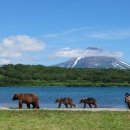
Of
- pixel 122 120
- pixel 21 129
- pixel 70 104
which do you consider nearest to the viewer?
pixel 21 129

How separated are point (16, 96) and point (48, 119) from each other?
39.4ft

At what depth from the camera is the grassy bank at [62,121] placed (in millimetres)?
20625

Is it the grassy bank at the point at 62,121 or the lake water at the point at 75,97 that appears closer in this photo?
the grassy bank at the point at 62,121

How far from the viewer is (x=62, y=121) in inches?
889

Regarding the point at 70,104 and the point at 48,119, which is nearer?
the point at 48,119

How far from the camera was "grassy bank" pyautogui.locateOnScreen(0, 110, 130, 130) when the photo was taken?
67.7 feet

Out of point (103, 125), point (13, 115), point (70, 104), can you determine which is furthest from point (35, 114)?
point (70, 104)

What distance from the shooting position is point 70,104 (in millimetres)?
42750

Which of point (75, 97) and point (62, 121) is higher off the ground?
point (62, 121)

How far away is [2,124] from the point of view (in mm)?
21484

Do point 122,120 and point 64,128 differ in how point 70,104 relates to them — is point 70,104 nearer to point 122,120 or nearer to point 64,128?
point 122,120

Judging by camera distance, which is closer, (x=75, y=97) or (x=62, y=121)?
(x=62, y=121)

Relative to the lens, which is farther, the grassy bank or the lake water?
the lake water

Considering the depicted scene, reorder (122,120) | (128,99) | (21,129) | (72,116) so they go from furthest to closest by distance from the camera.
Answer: (128,99) → (72,116) → (122,120) → (21,129)
